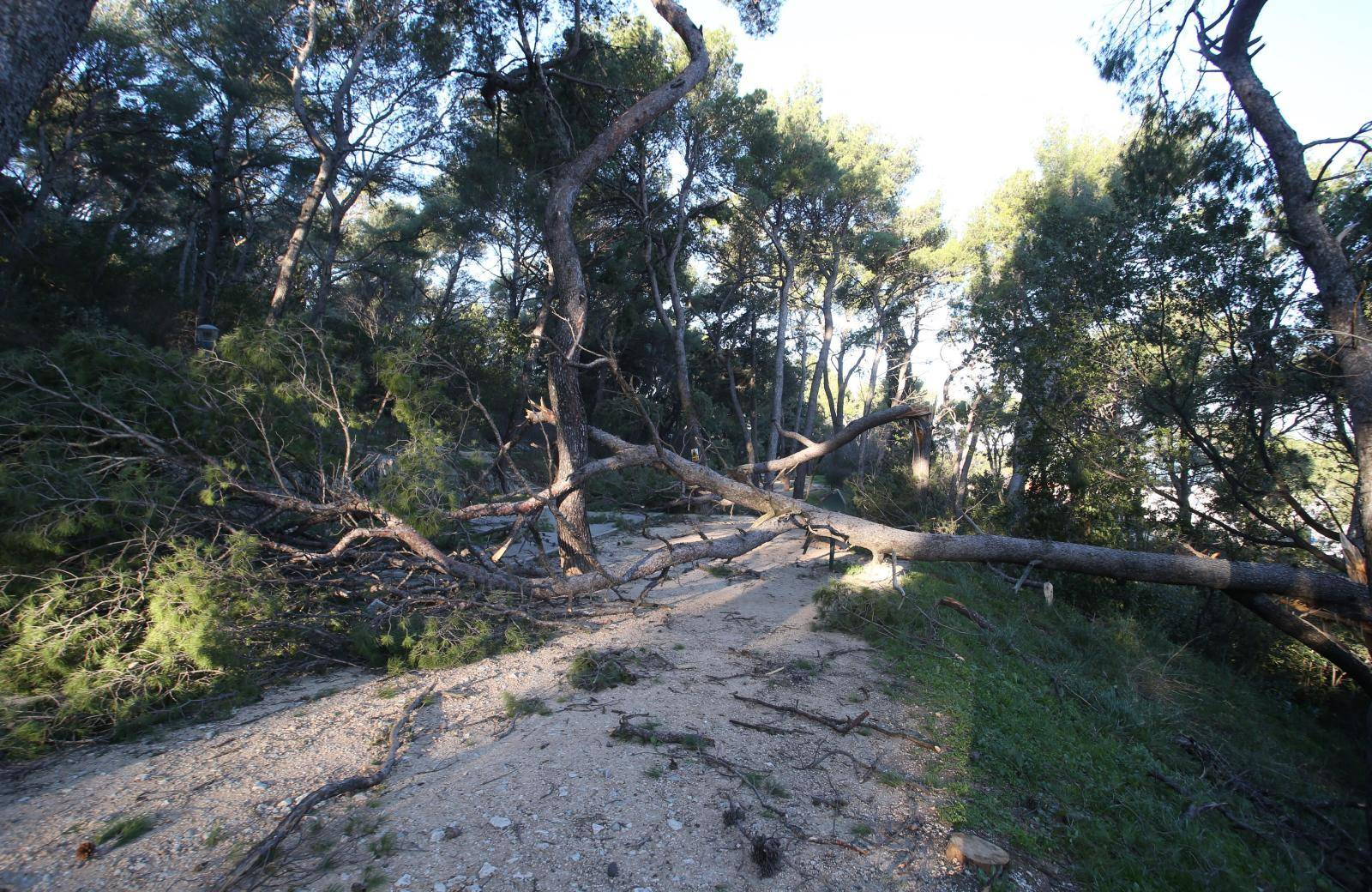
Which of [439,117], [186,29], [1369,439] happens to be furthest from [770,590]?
[186,29]

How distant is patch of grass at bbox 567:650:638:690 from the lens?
4.09 meters

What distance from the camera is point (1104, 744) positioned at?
156 inches

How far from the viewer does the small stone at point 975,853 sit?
2.48 m

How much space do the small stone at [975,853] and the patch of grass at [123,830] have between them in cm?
328

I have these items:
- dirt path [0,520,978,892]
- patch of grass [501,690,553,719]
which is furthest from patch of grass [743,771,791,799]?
patch of grass [501,690,553,719]

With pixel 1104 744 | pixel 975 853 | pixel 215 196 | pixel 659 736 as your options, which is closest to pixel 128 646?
pixel 659 736

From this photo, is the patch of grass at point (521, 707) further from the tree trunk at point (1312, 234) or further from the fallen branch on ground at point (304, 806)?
the tree trunk at point (1312, 234)

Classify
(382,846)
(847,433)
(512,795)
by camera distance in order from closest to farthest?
(382,846) → (512,795) → (847,433)

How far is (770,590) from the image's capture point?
7.24 metres

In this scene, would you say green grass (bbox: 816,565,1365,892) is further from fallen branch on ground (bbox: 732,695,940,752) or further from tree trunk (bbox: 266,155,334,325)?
tree trunk (bbox: 266,155,334,325)

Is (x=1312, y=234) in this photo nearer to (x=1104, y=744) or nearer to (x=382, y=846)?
(x=1104, y=744)

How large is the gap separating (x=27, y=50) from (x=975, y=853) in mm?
6091

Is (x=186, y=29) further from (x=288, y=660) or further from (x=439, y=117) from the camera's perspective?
(x=288, y=660)

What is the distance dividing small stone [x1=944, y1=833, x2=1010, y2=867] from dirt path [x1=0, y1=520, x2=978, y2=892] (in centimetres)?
7
